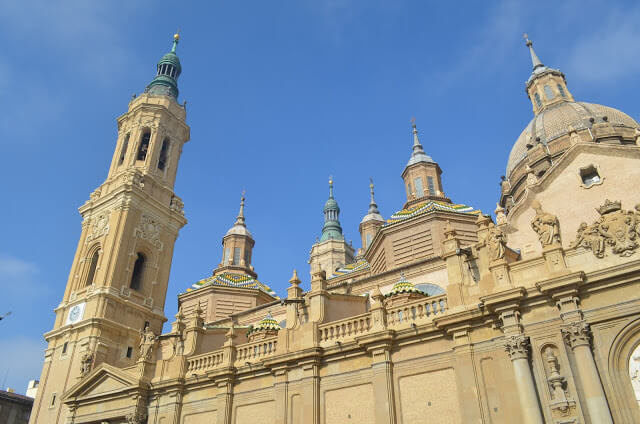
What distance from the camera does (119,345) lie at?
101 feet

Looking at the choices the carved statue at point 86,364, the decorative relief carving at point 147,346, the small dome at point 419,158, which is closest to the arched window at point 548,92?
the small dome at point 419,158

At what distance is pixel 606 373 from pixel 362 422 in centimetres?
726

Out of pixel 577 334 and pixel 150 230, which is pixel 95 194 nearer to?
pixel 150 230

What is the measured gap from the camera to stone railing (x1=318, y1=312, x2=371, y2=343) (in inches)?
700

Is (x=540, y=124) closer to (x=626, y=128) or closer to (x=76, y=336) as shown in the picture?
(x=626, y=128)

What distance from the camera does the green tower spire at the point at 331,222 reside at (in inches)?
2569

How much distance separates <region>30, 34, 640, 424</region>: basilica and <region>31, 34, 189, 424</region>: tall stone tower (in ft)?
0.47

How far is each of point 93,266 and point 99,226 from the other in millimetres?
2739

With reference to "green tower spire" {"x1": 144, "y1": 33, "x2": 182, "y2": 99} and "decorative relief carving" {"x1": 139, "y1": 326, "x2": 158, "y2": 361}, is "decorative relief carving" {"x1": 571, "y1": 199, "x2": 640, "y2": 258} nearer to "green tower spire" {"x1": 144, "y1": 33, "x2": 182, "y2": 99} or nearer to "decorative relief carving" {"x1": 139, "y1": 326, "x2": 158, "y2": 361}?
"decorative relief carving" {"x1": 139, "y1": 326, "x2": 158, "y2": 361}

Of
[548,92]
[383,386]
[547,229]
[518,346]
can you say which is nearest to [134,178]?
[383,386]

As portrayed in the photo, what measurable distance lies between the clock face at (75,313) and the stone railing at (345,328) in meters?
19.4

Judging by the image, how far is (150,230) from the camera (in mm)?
35812

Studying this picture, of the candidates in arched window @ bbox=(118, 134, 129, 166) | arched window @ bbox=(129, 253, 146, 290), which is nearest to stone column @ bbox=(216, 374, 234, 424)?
arched window @ bbox=(129, 253, 146, 290)

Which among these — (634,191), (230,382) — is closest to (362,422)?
(230,382)
